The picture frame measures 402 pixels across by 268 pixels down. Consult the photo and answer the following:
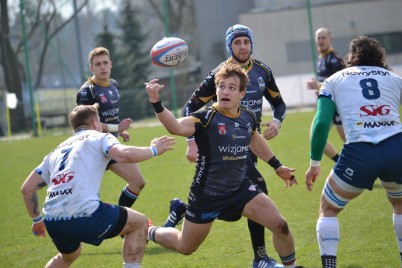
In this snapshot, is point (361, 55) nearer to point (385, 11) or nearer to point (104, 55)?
point (104, 55)

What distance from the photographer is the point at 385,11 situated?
30.4 m

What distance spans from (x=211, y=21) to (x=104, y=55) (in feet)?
90.8

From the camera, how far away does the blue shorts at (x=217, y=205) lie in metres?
6.36

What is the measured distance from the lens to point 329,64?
44.2 ft

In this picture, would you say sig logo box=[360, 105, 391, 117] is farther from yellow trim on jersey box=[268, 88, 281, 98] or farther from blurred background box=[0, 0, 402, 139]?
blurred background box=[0, 0, 402, 139]

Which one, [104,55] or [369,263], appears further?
[104,55]

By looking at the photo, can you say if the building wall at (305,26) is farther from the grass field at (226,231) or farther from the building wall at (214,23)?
the grass field at (226,231)

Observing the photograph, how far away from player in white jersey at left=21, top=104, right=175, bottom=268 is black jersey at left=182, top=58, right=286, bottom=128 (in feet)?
5.28

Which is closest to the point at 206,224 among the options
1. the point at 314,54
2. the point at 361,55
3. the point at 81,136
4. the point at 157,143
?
the point at 157,143

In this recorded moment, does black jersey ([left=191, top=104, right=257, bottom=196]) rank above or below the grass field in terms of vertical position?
above

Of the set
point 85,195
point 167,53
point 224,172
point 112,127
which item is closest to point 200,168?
point 224,172

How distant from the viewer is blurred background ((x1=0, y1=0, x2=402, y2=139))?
27938mm

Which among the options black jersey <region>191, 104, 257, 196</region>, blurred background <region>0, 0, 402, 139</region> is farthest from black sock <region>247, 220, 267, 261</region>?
blurred background <region>0, 0, 402, 139</region>

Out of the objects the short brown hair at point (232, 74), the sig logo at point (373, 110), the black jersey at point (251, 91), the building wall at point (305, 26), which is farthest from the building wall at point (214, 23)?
the sig logo at point (373, 110)
